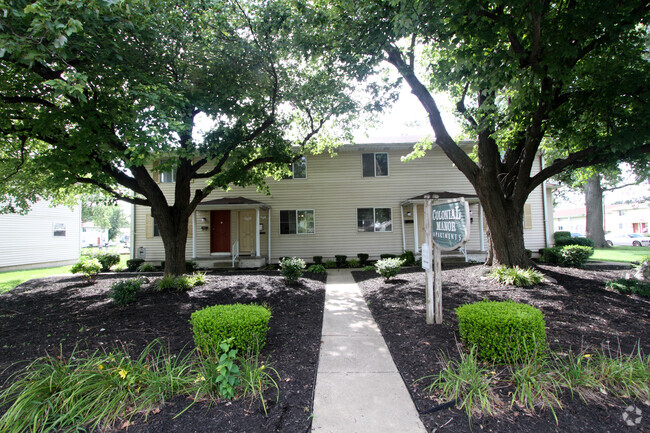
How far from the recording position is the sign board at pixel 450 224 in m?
3.52

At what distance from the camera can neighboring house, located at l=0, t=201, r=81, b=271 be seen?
1438 centimetres

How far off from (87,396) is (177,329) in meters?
2.06

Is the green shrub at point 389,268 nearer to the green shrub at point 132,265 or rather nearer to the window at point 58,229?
the green shrub at point 132,265

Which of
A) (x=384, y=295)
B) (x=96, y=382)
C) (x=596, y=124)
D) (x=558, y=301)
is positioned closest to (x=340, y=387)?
(x=96, y=382)

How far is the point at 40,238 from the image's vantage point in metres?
16.0

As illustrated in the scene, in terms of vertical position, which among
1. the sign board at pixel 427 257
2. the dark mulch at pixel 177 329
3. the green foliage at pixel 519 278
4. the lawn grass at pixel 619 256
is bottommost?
the lawn grass at pixel 619 256

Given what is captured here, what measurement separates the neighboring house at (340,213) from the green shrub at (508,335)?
405 inches

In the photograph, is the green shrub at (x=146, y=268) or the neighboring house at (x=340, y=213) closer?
the green shrub at (x=146, y=268)

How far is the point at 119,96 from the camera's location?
6.04 m

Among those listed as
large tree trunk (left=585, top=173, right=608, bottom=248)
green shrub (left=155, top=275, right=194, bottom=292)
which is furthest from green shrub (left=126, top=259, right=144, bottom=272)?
large tree trunk (left=585, top=173, right=608, bottom=248)

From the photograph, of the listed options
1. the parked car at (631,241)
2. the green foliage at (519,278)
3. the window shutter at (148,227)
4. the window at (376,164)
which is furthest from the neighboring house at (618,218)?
the window shutter at (148,227)

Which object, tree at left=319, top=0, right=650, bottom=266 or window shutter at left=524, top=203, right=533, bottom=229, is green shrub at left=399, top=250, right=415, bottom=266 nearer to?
tree at left=319, top=0, right=650, bottom=266

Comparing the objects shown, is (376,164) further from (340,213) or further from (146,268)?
(146,268)

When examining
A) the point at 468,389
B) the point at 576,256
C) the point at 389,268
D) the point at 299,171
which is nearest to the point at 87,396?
the point at 468,389
